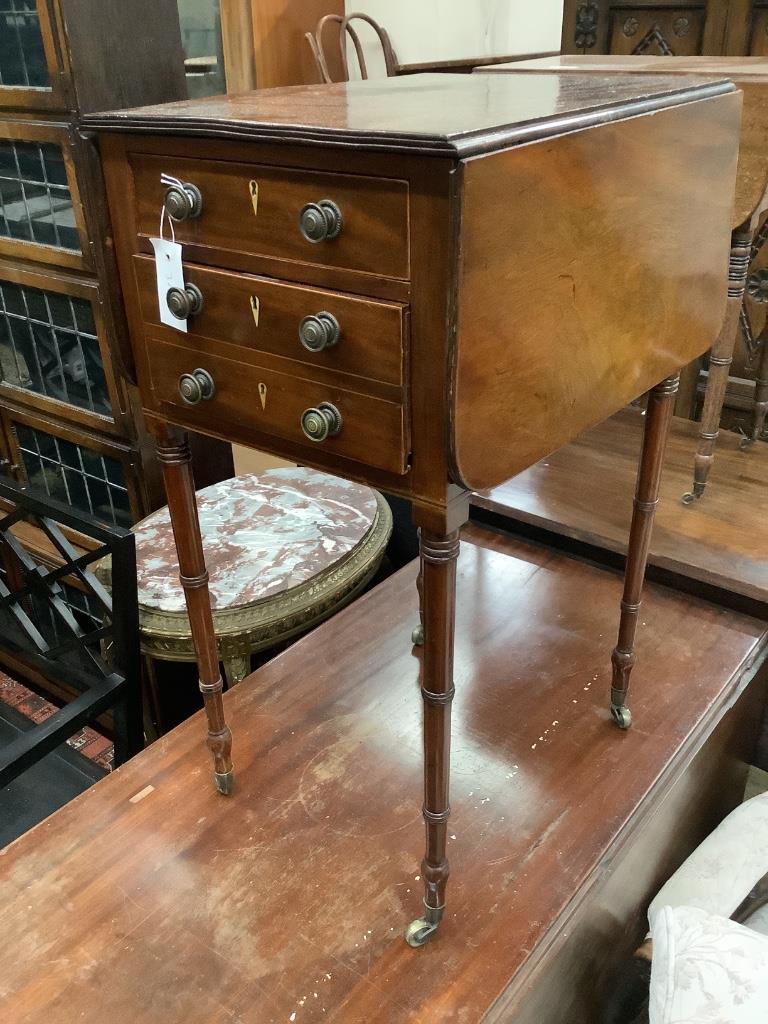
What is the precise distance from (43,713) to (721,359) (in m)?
2.05

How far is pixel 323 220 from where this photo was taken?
2.27ft

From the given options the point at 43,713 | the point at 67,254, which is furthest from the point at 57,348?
the point at 43,713

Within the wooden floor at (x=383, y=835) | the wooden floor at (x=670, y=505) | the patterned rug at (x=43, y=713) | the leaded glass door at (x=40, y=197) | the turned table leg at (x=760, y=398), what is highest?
the leaded glass door at (x=40, y=197)

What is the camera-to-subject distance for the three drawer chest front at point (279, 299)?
69 cm

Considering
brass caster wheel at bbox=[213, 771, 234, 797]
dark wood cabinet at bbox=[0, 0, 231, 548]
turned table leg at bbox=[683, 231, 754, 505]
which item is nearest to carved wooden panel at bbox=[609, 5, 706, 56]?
turned table leg at bbox=[683, 231, 754, 505]

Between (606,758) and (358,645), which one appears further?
(358,645)

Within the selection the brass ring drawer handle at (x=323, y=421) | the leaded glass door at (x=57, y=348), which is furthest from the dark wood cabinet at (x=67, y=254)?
the brass ring drawer handle at (x=323, y=421)

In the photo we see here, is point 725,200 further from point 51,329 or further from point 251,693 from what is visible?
point 51,329

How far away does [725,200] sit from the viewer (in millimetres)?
946

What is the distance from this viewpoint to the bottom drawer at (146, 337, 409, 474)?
0.74 meters

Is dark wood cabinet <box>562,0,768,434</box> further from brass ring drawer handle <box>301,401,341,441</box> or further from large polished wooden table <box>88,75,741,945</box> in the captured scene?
brass ring drawer handle <box>301,401,341,441</box>

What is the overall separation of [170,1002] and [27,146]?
1.66 m

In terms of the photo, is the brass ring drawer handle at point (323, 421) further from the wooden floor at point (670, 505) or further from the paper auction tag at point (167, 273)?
the wooden floor at point (670, 505)

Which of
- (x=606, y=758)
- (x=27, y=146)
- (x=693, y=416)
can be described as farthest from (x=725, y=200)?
(x=27, y=146)
